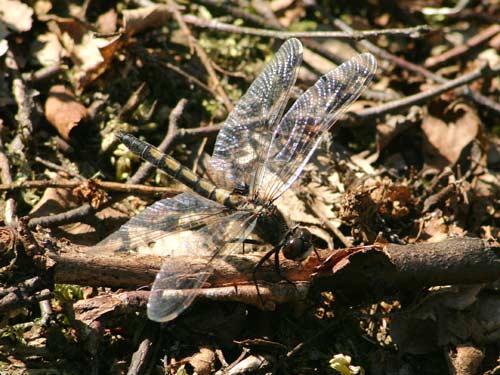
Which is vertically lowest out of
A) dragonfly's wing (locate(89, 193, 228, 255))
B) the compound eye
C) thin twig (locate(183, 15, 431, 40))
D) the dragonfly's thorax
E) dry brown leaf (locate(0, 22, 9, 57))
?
the dragonfly's thorax

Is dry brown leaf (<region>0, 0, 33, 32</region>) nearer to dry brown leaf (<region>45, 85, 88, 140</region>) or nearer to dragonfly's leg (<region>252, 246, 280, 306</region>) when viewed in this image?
dry brown leaf (<region>45, 85, 88, 140</region>)

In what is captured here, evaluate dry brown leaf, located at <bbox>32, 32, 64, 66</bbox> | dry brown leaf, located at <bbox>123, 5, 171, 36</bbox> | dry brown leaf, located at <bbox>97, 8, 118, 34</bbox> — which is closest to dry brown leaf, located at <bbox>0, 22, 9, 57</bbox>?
dry brown leaf, located at <bbox>32, 32, 64, 66</bbox>

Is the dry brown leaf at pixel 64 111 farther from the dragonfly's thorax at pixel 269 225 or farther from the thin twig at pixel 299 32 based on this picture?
the dragonfly's thorax at pixel 269 225

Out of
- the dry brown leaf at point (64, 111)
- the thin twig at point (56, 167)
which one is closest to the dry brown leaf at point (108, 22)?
the dry brown leaf at point (64, 111)

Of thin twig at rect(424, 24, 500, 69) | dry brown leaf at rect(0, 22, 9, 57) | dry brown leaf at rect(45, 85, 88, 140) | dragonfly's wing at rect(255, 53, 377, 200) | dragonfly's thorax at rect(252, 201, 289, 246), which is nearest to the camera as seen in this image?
dragonfly's thorax at rect(252, 201, 289, 246)

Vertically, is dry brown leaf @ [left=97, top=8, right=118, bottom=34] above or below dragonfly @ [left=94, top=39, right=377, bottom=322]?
above

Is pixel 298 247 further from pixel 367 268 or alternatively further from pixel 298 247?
pixel 367 268

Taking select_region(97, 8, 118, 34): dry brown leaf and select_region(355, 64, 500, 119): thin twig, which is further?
select_region(97, 8, 118, 34): dry brown leaf
